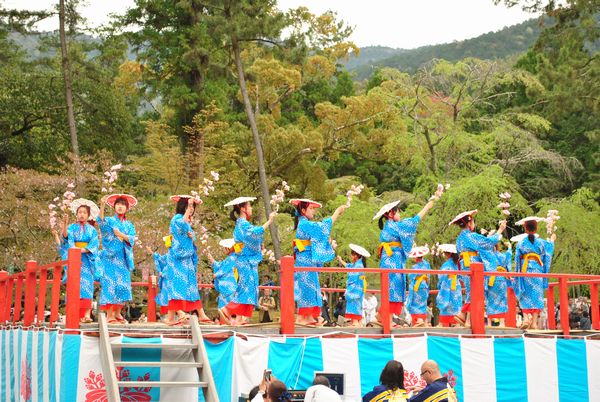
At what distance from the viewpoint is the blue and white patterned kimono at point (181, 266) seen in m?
12.0

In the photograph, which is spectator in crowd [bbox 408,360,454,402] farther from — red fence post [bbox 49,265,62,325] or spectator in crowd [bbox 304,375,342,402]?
red fence post [bbox 49,265,62,325]

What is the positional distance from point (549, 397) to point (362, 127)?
21.1 metres

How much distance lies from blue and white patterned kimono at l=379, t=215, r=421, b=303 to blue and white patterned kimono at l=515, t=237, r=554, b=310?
76.7 inches

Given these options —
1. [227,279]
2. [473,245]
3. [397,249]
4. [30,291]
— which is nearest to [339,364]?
[227,279]

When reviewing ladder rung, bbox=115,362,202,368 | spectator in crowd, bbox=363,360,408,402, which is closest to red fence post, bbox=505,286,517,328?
ladder rung, bbox=115,362,202,368

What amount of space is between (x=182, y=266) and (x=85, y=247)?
54.2 inches

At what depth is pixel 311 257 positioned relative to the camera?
1260cm

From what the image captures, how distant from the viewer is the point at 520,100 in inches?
1506

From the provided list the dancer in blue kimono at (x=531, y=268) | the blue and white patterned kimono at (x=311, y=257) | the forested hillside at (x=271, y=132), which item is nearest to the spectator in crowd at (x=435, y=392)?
the blue and white patterned kimono at (x=311, y=257)

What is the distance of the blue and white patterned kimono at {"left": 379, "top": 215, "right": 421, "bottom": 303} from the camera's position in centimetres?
1291

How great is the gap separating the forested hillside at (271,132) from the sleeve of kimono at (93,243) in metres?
11.9

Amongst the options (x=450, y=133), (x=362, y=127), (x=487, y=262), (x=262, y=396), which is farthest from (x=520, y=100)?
(x=262, y=396)

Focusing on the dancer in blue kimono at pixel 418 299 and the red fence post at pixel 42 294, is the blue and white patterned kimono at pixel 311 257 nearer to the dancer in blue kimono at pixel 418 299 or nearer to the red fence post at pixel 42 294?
the dancer in blue kimono at pixel 418 299

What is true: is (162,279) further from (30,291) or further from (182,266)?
(30,291)
